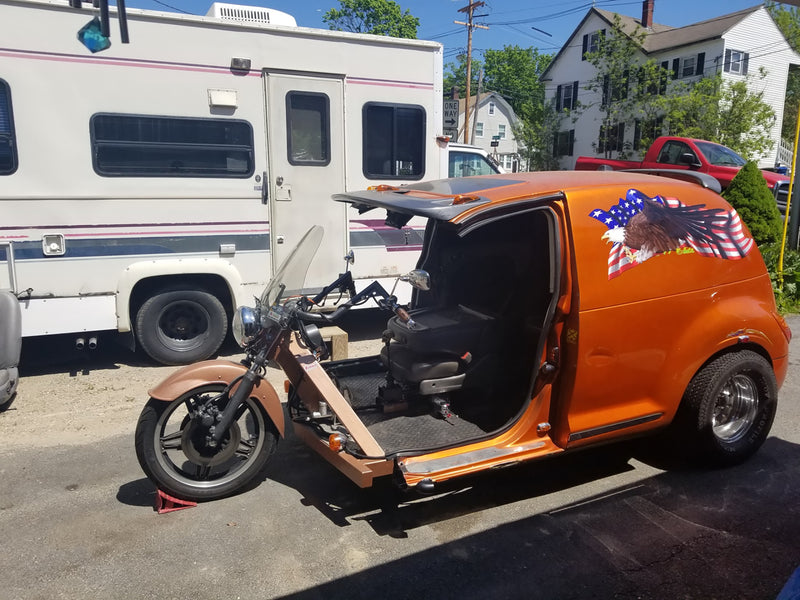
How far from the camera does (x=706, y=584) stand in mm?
3049

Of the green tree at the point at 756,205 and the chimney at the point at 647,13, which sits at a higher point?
the chimney at the point at 647,13

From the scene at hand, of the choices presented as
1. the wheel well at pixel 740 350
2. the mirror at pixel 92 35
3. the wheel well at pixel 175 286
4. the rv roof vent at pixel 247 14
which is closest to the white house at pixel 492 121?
the rv roof vent at pixel 247 14

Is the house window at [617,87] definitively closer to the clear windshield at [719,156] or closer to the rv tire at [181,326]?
the clear windshield at [719,156]

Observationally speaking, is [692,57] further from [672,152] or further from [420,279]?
[420,279]

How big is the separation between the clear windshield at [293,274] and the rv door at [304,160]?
2.64 metres

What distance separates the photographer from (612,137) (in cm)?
3130

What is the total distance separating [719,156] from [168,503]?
1357 cm

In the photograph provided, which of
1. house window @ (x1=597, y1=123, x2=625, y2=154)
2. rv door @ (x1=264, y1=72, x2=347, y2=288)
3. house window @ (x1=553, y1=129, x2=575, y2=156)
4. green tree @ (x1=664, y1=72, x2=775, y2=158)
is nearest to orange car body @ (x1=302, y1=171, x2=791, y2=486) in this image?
rv door @ (x1=264, y1=72, x2=347, y2=288)

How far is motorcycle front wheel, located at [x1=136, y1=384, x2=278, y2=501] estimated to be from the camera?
3.61 meters

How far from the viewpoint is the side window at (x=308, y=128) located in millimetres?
6848

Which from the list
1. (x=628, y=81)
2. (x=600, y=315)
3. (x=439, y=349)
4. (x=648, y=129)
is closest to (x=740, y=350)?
(x=600, y=315)

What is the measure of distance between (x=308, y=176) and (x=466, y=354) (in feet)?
11.8

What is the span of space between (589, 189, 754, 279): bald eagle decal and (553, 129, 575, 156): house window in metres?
34.9

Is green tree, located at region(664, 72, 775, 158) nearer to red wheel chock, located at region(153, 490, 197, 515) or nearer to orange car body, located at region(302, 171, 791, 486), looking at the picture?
orange car body, located at region(302, 171, 791, 486)
